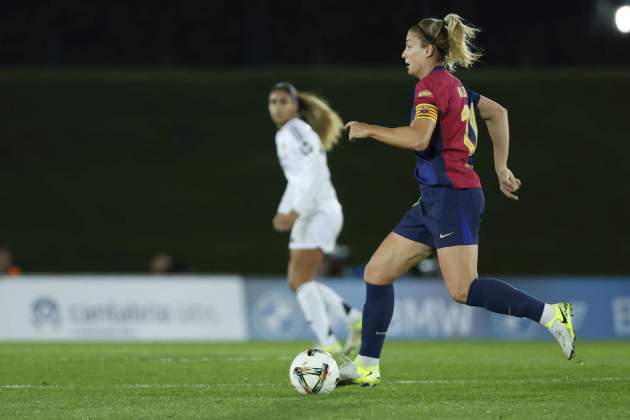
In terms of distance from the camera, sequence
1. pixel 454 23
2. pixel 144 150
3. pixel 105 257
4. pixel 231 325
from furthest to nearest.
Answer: pixel 144 150
pixel 105 257
pixel 231 325
pixel 454 23

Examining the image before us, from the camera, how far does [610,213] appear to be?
3394cm

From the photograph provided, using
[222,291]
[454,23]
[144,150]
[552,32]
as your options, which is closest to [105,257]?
[144,150]

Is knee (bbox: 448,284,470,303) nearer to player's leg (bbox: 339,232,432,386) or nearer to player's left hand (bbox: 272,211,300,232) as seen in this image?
player's leg (bbox: 339,232,432,386)

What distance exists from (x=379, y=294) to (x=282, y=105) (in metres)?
3.41

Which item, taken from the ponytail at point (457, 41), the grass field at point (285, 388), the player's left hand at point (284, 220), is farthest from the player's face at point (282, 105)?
the ponytail at point (457, 41)

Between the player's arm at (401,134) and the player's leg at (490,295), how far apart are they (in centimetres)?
68

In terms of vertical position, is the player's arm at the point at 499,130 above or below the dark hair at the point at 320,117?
below

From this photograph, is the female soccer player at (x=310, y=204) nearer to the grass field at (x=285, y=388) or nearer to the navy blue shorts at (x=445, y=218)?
the grass field at (x=285, y=388)

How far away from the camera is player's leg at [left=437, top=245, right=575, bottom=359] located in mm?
6898

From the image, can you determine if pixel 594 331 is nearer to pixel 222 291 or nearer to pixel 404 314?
pixel 404 314

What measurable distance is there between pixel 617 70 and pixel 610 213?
14.5 ft

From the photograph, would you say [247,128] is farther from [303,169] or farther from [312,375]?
[312,375]

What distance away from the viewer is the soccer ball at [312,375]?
271 inches

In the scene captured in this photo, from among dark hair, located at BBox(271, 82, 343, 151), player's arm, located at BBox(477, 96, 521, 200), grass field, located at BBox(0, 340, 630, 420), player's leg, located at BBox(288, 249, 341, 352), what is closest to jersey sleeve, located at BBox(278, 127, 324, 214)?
dark hair, located at BBox(271, 82, 343, 151)
